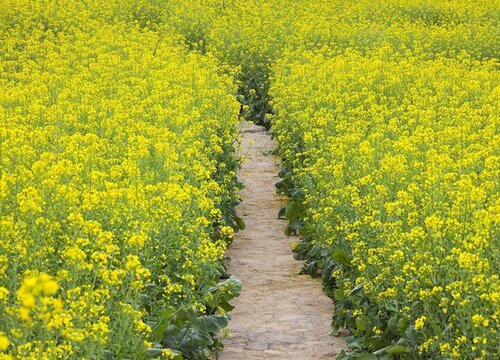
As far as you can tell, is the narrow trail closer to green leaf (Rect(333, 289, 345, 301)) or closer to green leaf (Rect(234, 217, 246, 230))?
green leaf (Rect(234, 217, 246, 230))

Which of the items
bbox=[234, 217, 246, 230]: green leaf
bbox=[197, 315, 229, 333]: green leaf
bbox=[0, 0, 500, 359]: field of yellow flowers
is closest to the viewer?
bbox=[0, 0, 500, 359]: field of yellow flowers

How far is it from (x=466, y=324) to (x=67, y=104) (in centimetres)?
511

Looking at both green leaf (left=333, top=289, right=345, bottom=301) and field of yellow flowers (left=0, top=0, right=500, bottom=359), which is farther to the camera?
green leaf (left=333, top=289, right=345, bottom=301)

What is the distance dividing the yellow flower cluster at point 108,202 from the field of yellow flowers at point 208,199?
0.02 m

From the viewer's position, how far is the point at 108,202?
601 cm

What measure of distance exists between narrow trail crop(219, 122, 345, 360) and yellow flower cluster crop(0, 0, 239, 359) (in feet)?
1.38

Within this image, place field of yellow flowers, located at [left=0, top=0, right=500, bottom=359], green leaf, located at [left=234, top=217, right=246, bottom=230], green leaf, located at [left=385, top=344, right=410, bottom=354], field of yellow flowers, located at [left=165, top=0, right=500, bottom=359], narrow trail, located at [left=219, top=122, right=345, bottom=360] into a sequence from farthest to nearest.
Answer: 1. green leaf, located at [left=234, top=217, right=246, bottom=230]
2. narrow trail, located at [left=219, top=122, right=345, bottom=360]
3. green leaf, located at [left=385, top=344, right=410, bottom=354]
4. field of yellow flowers, located at [left=165, top=0, right=500, bottom=359]
5. field of yellow flowers, located at [left=0, top=0, right=500, bottom=359]

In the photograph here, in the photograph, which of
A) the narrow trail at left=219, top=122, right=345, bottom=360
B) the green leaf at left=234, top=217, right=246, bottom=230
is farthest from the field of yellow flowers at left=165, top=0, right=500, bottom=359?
the green leaf at left=234, top=217, right=246, bottom=230

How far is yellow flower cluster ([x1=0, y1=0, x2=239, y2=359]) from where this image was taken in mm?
4672

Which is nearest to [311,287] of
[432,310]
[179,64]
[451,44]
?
[432,310]

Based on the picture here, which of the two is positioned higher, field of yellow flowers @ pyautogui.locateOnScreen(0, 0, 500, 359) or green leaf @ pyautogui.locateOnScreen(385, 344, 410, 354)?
field of yellow flowers @ pyautogui.locateOnScreen(0, 0, 500, 359)

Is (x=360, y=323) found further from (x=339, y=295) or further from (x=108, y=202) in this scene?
(x=108, y=202)

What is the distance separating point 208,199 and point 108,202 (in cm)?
130

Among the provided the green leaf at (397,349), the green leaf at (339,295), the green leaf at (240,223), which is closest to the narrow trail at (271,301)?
the green leaf at (240,223)
